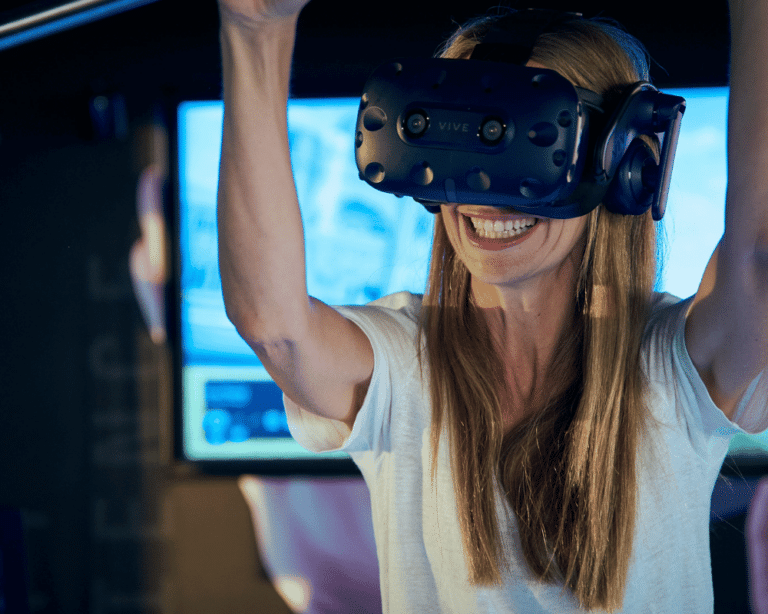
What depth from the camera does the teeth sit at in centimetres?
73

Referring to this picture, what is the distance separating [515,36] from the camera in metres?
0.61

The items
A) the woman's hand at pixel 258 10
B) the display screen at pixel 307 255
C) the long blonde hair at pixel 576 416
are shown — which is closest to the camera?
the woman's hand at pixel 258 10

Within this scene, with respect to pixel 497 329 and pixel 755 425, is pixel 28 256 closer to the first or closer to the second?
pixel 497 329

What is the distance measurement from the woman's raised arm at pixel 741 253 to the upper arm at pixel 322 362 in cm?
34

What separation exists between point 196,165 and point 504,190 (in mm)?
1655

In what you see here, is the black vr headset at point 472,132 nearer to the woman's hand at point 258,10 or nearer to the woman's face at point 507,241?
the woman's hand at point 258,10

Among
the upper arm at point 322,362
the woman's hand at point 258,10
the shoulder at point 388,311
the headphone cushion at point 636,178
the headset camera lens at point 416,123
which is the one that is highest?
the woman's hand at point 258,10

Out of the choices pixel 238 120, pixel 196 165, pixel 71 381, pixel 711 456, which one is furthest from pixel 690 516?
pixel 71 381

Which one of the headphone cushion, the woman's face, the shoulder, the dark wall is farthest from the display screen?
the headphone cushion

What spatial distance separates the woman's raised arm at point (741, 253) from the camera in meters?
0.52

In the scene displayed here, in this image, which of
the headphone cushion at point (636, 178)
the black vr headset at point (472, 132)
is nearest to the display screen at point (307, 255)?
the headphone cushion at point (636, 178)

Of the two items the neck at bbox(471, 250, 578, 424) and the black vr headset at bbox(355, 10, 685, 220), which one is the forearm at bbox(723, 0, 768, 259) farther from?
the neck at bbox(471, 250, 578, 424)

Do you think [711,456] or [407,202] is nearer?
[711,456]

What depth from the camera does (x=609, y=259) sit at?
0.78 metres
